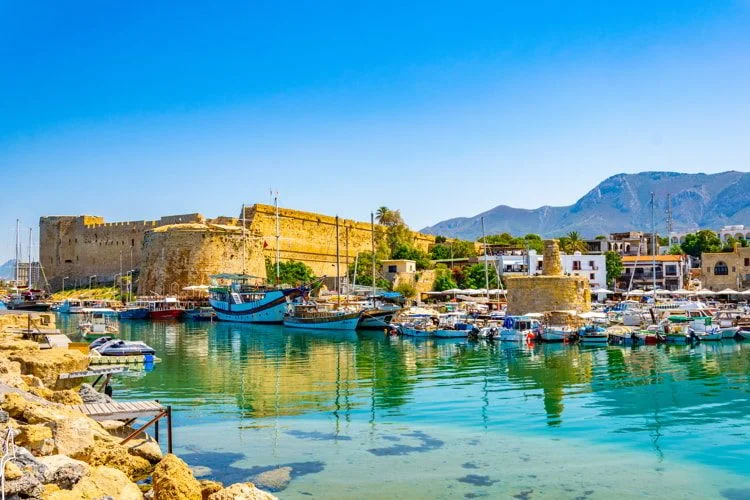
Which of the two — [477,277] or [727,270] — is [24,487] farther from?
[727,270]

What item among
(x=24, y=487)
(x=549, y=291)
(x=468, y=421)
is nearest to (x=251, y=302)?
(x=549, y=291)

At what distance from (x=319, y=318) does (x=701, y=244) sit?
33.2 m

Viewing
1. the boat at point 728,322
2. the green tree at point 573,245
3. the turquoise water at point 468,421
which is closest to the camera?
the turquoise water at point 468,421

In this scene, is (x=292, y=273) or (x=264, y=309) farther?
(x=292, y=273)

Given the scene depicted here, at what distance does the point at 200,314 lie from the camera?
41.1 m

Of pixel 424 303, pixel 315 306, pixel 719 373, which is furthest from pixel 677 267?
pixel 719 373

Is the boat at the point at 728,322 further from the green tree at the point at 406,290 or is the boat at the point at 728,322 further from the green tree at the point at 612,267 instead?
the green tree at the point at 406,290

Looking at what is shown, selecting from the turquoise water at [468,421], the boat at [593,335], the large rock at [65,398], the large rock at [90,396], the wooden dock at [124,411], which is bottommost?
the turquoise water at [468,421]

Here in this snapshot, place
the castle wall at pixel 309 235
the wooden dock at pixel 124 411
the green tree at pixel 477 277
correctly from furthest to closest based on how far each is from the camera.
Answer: the castle wall at pixel 309 235 < the green tree at pixel 477 277 < the wooden dock at pixel 124 411

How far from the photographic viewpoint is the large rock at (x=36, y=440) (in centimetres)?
652

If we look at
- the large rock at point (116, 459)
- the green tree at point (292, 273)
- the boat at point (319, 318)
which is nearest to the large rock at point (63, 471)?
the large rock at point (116, 459)

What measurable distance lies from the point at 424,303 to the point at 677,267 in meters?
16.0

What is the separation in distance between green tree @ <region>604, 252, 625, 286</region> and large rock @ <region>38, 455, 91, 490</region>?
41.9 m

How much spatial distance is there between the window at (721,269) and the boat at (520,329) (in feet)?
77.6
